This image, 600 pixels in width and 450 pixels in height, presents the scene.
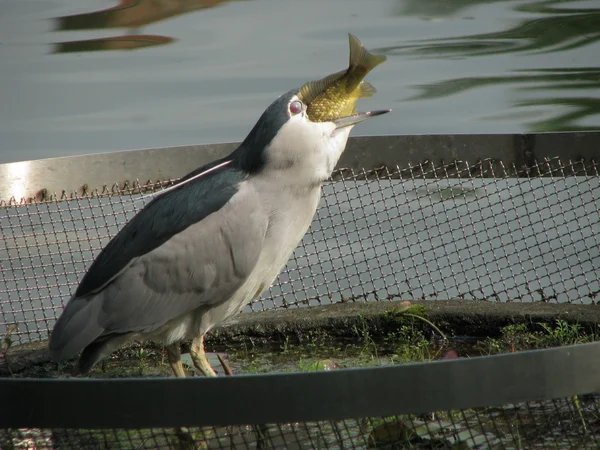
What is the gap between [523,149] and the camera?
3.18m

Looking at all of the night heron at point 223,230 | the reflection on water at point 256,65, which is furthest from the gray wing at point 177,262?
the reflection on water at point 256,65

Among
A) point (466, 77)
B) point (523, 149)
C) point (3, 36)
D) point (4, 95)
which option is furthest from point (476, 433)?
point (3, 36)

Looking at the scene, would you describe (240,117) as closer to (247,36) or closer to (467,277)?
(247,36)

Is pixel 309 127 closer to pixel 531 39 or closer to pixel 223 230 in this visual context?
pixel 223 230

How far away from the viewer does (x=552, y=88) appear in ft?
18.9

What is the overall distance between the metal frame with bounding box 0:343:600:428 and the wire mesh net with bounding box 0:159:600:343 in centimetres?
101

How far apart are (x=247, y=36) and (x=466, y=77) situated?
156 centimetres

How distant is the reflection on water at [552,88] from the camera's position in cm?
515

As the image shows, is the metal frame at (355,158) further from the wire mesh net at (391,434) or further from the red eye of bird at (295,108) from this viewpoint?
the wire mesh net at (391,434)

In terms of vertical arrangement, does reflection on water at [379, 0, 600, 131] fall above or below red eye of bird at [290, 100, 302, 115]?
below

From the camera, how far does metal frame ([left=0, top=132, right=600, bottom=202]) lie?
308 cm

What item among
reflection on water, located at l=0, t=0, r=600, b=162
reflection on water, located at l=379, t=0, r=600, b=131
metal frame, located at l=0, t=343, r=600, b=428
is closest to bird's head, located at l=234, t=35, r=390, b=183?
metal frame, located at l=0, t=343, r=600, b=428

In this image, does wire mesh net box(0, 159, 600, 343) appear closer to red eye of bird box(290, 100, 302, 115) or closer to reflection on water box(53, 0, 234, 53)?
red eye of bird box(290, 100, 302, 115)

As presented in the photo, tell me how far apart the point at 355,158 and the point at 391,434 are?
1.36m
